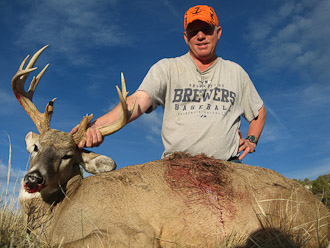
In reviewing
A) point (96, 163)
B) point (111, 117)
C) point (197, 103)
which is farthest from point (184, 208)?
point (197, 103)

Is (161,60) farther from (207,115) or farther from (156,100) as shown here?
(207,115)

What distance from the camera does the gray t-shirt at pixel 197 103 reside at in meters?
4.95

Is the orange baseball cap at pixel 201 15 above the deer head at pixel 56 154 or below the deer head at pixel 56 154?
above

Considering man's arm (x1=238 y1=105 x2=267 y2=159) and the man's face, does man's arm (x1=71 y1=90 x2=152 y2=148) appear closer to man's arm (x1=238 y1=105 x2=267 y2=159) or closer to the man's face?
the man's face

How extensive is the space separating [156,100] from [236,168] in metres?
1.88

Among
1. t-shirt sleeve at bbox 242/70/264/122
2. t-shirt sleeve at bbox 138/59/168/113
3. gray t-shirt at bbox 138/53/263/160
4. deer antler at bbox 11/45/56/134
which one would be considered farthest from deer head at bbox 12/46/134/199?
t-shirt sleeve at bbox 242/70/264/122

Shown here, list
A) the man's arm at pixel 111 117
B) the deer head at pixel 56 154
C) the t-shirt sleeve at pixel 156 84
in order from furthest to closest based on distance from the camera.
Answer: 1. the t-shirt sleeve at pixel 156 84
2. the man's arm at pixel 111 117
3. the deer head at pixel 56 154

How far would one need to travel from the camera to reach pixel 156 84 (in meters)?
5.18

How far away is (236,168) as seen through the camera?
13.2ft

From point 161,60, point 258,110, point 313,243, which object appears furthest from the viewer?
point 258,110

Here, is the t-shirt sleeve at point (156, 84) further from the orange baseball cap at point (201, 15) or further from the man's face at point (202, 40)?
the orange baseball cap at point (201, 15)

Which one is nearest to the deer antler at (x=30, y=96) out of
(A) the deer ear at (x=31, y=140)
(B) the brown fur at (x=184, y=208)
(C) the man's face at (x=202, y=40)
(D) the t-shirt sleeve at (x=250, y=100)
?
(A) the deer ear at (x=31, y=140)

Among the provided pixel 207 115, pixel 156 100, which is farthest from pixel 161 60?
pixel 207 115

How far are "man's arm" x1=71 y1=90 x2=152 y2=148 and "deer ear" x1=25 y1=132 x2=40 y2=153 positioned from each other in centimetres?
57
